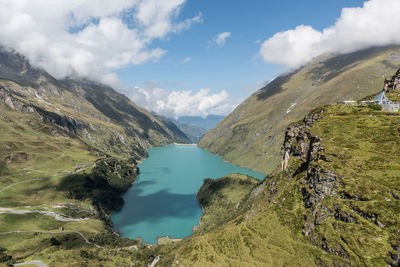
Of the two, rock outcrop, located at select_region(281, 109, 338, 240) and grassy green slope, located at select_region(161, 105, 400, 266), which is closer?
grassy green slope, located at select_region(161, 105, 400, 266)

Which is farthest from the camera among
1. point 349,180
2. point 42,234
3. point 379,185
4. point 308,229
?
point 42,234

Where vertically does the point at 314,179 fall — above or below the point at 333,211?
above

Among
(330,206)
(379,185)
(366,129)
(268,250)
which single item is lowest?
(268,250)

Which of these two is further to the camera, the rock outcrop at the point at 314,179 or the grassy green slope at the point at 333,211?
the rock outcrop at the point at 314,179

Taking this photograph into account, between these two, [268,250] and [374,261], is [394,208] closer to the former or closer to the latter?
[374,261]

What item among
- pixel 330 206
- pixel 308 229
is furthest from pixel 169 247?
pixel 330 206

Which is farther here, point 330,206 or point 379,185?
point 330,206

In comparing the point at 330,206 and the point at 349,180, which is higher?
the point at 349,180

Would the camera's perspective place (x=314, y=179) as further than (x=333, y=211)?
Yes
